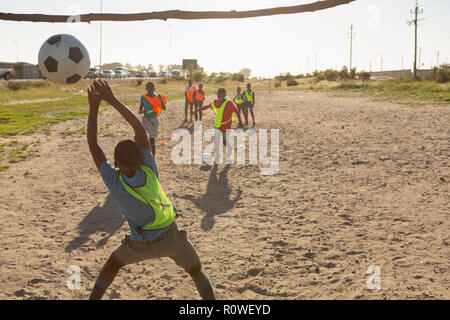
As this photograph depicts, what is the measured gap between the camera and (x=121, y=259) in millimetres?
3010

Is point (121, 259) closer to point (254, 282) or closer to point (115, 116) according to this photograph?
point (254, 282)

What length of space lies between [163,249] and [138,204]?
399 millimetres

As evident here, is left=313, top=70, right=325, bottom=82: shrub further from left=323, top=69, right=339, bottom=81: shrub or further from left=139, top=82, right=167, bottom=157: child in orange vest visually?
left=139, top=82, right=167, bottom=157: child in orange vest

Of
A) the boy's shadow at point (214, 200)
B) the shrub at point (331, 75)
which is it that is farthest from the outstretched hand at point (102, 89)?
the shrub at point (331, 75)

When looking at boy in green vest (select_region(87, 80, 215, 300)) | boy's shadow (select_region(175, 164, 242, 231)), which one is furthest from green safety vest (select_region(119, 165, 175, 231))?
boy's shadow (select_region(175, 164, 242, 231))

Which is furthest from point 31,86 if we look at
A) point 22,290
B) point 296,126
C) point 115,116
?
point 22,290

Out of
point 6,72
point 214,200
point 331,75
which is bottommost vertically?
point 214,200

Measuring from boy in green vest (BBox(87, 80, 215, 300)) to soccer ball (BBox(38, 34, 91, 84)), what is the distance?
38.8 inches

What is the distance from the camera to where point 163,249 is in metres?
2.94

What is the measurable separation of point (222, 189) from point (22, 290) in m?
4.37

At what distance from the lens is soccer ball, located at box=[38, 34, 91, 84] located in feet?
12.1
